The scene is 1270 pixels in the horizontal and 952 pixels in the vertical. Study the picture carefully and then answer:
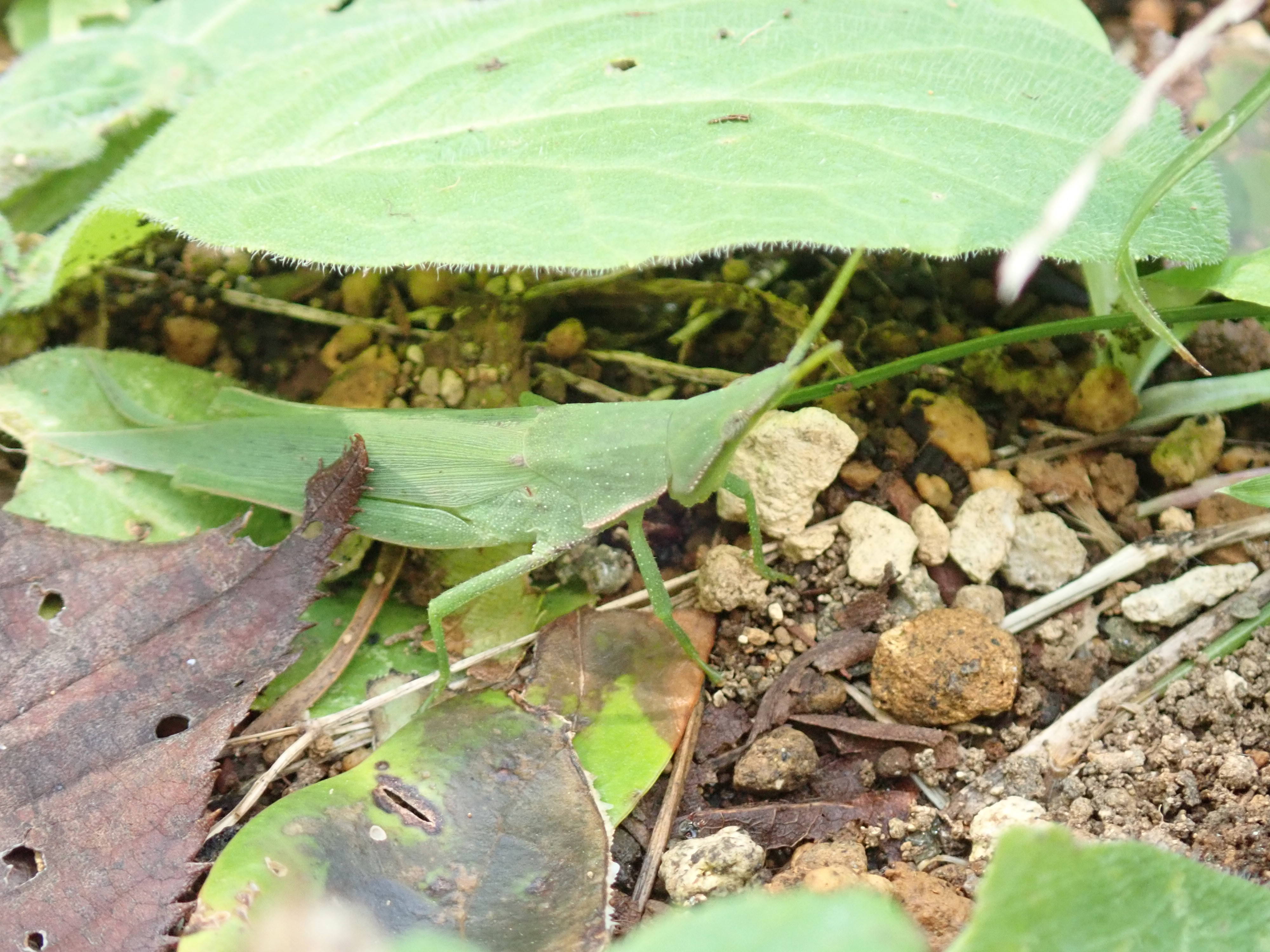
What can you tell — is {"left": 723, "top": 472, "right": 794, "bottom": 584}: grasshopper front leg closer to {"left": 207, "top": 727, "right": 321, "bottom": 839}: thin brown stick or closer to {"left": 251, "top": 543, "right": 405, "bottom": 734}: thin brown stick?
{"left": 251, "top": 543, "right": 405, "bottom": 734}: thin brown stick

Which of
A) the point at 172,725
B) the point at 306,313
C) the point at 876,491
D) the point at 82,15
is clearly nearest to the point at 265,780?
the point at 172,725

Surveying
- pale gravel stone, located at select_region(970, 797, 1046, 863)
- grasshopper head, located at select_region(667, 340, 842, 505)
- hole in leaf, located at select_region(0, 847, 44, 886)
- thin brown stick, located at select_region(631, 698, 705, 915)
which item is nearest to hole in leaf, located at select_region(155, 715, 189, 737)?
hole in leaf, located at select_region(0, 847, 44, 886)

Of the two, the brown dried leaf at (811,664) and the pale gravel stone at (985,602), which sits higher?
the pale gravel stone at (985,602)

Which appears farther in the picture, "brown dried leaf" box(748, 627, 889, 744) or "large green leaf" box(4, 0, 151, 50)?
"large green leaf" box(4, 0, 151, 50)

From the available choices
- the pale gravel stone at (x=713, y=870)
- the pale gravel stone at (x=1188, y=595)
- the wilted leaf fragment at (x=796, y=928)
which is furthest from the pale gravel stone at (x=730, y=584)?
the wilted leaf fragment at (x=796, y=928)

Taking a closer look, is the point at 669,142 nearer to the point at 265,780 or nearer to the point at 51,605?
the point at 265,780

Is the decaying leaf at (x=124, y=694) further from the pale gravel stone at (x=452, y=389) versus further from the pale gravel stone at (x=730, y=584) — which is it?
the pale gravel stone at (x=730, y=584)
